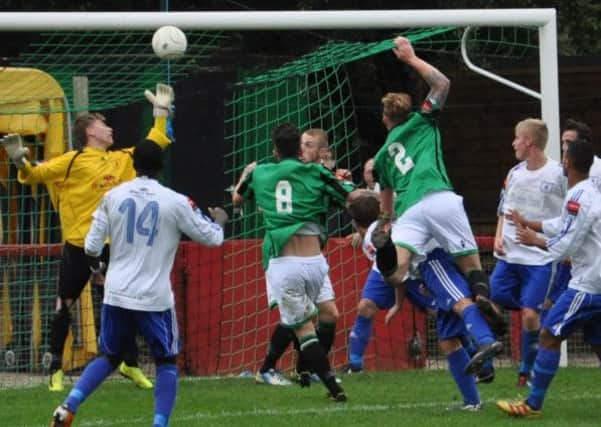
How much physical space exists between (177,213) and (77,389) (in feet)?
3.99

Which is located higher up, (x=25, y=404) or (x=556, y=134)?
(x=556, y=134)

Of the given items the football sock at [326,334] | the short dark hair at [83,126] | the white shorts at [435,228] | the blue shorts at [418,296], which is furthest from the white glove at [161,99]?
the blue shorts at [418,296]

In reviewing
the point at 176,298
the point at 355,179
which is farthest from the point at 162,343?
the point at 355,179

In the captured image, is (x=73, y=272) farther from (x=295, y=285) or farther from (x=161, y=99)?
(x=295, y=285)

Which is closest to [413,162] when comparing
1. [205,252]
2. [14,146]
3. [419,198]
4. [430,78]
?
Result: [419,198]

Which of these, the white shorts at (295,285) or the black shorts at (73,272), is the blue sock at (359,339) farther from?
the black shorts at (73,272)

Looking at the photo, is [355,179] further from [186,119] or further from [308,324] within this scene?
[308,324]

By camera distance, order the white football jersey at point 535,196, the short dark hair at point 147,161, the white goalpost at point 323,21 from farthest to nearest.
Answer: the white goalpost at point 323,21
the white football jersey at point 535,196
the short dark hair at point 147,161

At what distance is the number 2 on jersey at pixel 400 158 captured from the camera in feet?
36.0

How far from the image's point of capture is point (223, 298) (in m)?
14.4

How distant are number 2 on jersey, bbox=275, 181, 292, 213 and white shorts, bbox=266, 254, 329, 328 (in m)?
0.35

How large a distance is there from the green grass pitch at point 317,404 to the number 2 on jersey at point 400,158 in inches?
65.6

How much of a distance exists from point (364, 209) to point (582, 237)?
156 cm

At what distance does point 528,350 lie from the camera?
12477 mm
